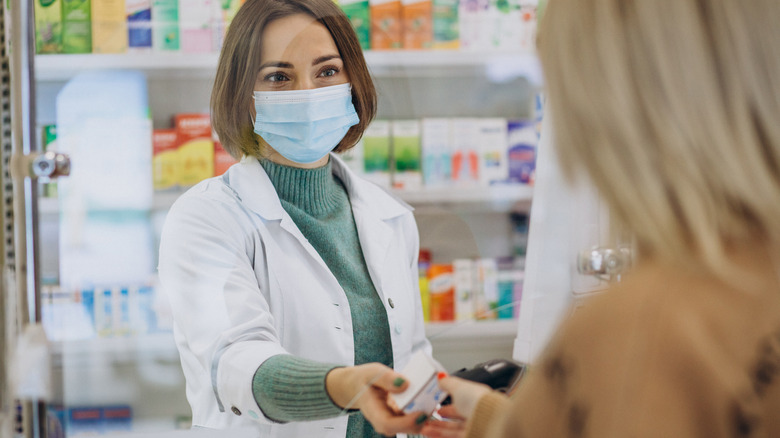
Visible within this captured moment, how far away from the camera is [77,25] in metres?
0.99

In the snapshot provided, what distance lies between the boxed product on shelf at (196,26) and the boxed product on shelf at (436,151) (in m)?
0.31

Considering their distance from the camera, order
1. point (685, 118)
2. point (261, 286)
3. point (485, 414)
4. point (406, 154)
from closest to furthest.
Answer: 1. point (685, 118)
2. point (485, 414)
3. point (261, 286)
4. point (406, 154)

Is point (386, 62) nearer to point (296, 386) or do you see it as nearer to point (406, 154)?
point (406, 154)

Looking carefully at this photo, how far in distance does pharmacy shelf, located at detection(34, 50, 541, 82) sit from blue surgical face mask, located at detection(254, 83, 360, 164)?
0.07 metres

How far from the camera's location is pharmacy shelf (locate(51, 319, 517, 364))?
2.80 feet

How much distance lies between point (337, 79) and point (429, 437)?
1.45ft

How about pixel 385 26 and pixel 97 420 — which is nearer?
pixel 385 26

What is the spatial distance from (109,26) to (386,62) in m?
0.40

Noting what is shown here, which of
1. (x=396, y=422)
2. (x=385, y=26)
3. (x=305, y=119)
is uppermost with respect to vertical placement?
(x=385, y=26)

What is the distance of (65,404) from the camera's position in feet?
3.59

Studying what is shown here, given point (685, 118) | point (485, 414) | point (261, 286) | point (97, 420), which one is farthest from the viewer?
point (97, 420)

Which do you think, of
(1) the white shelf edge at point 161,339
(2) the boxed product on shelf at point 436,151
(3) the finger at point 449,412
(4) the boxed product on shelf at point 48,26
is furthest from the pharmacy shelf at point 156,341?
(4) the boxed product on shelf at point 48,26

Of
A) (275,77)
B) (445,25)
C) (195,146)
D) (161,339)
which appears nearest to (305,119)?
(275,77)

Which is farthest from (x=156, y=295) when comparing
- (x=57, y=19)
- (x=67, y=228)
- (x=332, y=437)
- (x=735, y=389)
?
(x=735, y=389)
